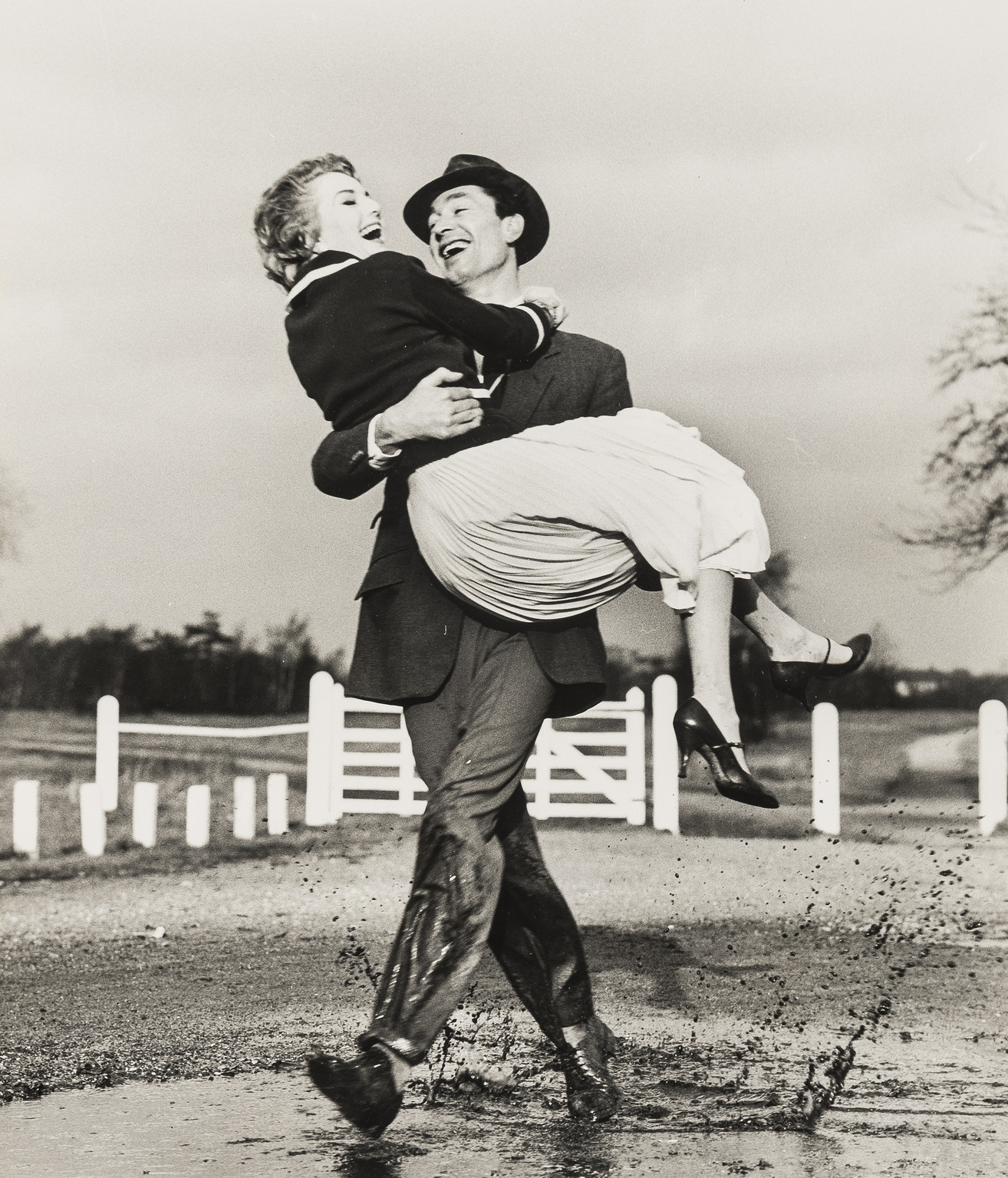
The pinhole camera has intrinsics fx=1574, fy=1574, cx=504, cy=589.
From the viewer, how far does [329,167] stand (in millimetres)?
3363

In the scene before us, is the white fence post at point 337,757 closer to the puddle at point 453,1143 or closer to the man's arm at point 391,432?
the puddle at point 453,1143

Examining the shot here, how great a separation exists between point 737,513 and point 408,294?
31.1 inches

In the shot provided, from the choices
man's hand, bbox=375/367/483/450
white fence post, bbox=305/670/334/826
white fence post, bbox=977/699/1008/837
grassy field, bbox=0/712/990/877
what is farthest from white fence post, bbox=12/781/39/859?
man's hand, bbox=375/367/483/450

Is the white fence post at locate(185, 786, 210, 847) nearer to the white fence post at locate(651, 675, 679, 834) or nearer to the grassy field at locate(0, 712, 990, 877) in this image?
the grassy field at locate(0, 712, 990, 877)

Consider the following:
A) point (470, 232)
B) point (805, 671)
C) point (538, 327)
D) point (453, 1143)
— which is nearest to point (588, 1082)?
point (453, 1143)

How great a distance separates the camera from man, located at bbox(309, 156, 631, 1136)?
299 centimetres

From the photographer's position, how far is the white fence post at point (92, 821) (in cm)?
1052

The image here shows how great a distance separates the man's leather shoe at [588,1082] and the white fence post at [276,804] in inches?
289

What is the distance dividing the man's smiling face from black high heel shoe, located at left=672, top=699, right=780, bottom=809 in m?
1.10

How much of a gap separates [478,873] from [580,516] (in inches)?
29.2

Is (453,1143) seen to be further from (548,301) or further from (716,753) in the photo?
(548,301)

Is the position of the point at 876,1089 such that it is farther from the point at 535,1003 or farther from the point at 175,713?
the point at 175,713

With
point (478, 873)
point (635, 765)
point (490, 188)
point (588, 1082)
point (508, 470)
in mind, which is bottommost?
point (635, 765)

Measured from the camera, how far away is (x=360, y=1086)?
9.06 ft
